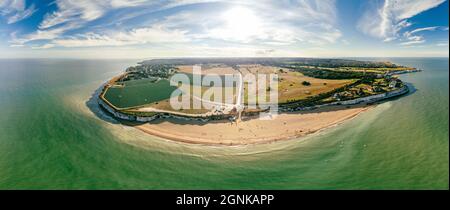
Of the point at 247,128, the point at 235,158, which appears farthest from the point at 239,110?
the point at 235,158

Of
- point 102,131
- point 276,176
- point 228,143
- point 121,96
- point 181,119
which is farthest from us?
point 121,96

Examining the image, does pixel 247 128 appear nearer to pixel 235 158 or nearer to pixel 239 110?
pixel 239 110

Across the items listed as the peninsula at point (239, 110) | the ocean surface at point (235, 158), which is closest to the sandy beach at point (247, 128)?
the peninsula at point (239, 110)

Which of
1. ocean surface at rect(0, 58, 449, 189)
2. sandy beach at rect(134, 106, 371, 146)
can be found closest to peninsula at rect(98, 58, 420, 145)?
sandy beach at rect(134, 106, 371, 146)

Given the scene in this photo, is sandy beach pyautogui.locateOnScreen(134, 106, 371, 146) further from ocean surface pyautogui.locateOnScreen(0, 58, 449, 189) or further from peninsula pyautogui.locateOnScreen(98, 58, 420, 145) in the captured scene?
ocean surface pyautogui.locateOnScreen(0, 58, 449, 189)

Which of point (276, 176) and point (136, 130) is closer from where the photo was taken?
Result: point (276, 176)

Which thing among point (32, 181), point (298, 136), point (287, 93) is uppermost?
point (287, 93)

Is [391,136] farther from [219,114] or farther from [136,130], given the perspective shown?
[136,130]

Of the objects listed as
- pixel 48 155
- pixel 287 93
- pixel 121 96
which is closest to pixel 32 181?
pixel 48 155
